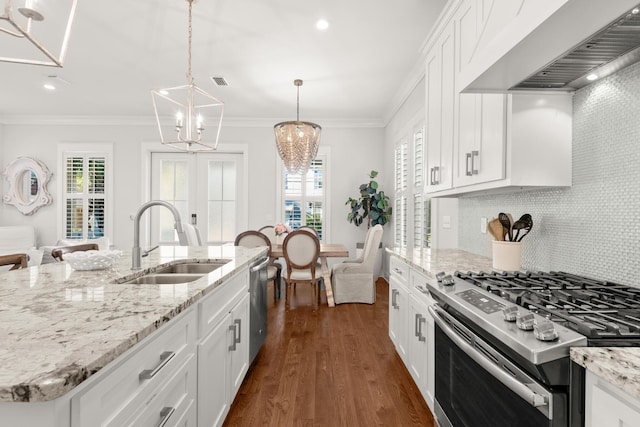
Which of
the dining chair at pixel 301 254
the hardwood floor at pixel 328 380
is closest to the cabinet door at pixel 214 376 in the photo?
the hardwood floor at pixel 328 380

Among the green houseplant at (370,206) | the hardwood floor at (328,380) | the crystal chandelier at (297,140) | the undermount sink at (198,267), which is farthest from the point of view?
the green houseplant at (370,206)

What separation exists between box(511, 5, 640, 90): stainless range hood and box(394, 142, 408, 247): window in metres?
3.15

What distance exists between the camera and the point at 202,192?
6055 mm

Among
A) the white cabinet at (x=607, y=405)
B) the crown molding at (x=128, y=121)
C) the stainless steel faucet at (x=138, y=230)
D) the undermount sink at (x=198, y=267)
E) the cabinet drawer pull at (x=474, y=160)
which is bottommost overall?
the white cabinet at (x=607, y=405)

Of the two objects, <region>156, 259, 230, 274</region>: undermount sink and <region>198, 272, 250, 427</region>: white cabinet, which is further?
<region>156, 259, 230, 274</region>: undermount sink

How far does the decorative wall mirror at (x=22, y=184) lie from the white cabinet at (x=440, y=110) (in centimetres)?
650

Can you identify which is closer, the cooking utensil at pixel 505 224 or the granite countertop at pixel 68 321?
the granite countertop at pixel 68 321

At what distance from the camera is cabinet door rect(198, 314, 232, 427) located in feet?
4.45

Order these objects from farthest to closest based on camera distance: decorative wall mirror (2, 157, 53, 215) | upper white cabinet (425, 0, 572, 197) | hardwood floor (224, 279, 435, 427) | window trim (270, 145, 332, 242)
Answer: window trim (270, 145, 332, 242)
decorative wall mirror (2, 157, 53, 215)
hardwood floor (224, 279, 435, 427)
upper white cabinet (425, 0, 572, 197)

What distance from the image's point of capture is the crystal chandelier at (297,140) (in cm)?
414

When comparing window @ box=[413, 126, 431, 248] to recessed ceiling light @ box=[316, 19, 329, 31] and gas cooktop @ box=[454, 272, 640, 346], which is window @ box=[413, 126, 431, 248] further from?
gas cooktop @ box=[454, 272, 640, 346]

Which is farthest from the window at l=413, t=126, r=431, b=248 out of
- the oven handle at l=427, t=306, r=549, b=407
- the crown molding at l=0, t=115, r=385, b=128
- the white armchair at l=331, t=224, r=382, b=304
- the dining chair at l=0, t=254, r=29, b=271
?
Answer: the dining chair at l=0, t=254, r=29, b=271

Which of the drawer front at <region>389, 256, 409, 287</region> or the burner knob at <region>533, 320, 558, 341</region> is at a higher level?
the burner knob at <region>533, 320, 558, 341</region>

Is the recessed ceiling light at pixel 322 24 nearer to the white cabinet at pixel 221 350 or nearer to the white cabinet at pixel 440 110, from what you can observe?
the white cabinet at pixel 440 110
